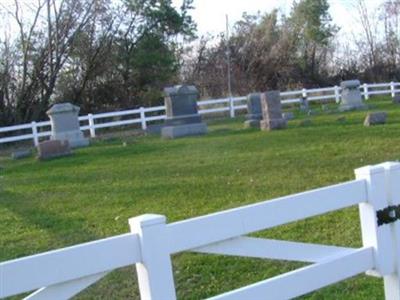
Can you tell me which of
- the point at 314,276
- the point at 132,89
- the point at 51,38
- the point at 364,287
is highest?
the point at 51,38

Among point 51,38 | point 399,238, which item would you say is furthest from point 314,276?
point 51,38

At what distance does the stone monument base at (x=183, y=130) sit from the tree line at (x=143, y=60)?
46.7ft

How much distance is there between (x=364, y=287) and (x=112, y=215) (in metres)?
3.89

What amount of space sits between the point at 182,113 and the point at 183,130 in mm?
728

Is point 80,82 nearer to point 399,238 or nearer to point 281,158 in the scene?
point 281,158

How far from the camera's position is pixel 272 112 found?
16859 mm

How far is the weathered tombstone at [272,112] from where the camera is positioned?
1666cm

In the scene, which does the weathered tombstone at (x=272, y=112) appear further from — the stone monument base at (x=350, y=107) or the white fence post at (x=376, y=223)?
the white fence post at (x=376, y=223)

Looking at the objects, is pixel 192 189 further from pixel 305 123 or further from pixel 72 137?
pixel 72 137

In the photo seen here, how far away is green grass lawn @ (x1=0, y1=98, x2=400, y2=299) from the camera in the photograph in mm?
5457

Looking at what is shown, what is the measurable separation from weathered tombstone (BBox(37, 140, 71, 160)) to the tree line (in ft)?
48.2

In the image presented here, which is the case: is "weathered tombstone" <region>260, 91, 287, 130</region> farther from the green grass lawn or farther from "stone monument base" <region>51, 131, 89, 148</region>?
"stone monument base" <region>51, 131, 89, 148</region>

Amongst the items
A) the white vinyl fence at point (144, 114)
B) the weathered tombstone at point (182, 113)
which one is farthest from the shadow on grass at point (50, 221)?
the white vinyl fence at point (144, 114)

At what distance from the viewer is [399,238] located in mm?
3506
